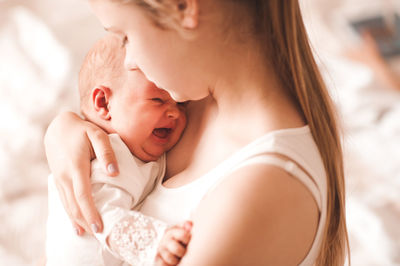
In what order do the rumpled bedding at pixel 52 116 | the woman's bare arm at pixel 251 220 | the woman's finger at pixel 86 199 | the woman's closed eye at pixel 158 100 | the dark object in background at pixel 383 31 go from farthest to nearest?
1. the dark object in background at pixel 383 31
2. the rumpled bedding at pixel 52 116
3. the woman's closed eye at pixel 158 100
4. the woman's finger at pixel 86 199
5. the woman's bare arm at pixel 251 220

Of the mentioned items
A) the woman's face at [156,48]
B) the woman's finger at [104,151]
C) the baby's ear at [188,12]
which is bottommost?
the woman's finger at [104,151]

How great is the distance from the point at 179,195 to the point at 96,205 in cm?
16

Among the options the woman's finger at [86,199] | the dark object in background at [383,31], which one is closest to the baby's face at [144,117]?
the woman's finger at [86,199]

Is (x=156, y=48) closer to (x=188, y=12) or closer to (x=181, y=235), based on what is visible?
(x=188, y=12)

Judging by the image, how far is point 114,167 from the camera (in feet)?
3.01

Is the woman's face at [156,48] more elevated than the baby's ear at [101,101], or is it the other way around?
the woman's face at [156,48]

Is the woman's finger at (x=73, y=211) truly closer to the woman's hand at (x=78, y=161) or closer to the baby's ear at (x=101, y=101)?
the woman's hand at (x=78, y=161)

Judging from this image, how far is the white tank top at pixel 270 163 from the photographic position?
745 mm

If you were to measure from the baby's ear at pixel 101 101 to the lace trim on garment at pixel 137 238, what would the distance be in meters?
0.27

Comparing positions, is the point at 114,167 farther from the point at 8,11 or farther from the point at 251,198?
the point at 8,11

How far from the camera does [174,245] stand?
75cm

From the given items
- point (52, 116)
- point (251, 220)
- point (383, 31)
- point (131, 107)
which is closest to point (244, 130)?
point (251, 220)

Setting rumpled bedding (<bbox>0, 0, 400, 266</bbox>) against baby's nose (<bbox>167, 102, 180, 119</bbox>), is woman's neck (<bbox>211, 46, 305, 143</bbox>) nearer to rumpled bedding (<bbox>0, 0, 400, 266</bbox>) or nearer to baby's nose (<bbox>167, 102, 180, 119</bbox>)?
baby's nose (<bbox>167, 102, 180, 119</bbox>)

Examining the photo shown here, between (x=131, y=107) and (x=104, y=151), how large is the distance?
0.11 meters
